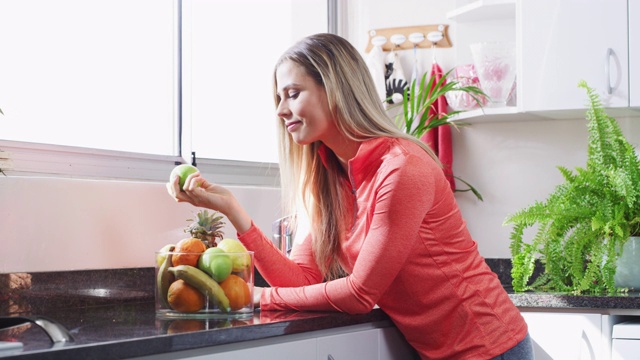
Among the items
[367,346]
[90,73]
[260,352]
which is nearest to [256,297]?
[367,346]

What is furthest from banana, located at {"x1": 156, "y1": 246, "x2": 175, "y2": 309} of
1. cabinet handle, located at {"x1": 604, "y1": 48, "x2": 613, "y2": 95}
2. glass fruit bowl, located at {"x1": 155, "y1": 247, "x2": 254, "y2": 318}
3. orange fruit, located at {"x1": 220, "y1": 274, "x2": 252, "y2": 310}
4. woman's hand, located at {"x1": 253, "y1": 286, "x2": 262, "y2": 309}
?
cabinet handle, located at {"x1": 604, "y1": 48, "x2": 613, "y2": 95}

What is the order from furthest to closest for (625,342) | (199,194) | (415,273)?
(625,342) < (199,194) < (415,273)

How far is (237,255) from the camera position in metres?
1.80

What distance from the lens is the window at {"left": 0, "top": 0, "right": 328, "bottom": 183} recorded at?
2.28 metres

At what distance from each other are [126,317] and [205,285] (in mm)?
194

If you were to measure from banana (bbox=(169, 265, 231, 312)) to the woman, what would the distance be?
0.16 metres

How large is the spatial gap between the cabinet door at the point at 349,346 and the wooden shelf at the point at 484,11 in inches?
62.8

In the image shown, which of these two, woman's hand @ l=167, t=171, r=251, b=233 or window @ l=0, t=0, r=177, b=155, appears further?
window @ l=0, t=0, r=177, b=155

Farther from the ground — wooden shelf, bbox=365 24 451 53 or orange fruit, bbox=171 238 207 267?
wooden shelf, bbox=365 24 451 53

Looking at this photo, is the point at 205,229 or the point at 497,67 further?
the point at 497,67

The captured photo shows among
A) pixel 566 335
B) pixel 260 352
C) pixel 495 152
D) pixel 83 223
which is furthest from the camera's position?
pixel 495 152

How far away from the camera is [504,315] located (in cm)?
185

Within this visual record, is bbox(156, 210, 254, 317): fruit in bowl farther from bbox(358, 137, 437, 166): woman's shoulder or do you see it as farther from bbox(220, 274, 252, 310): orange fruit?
bbox(358, 137, 437, 166): woman's shoulder

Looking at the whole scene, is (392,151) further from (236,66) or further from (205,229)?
(236,66)
